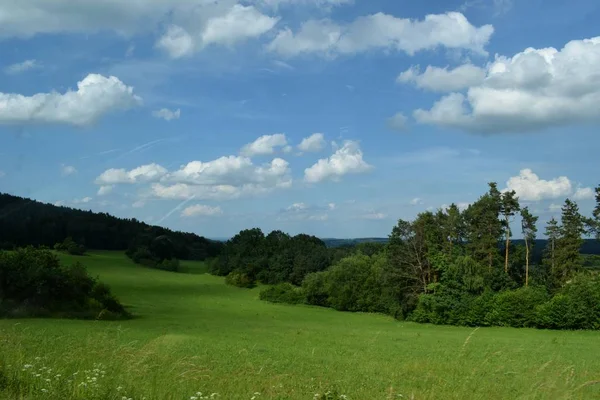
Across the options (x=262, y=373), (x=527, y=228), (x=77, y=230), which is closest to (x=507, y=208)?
(x=527, y=228)

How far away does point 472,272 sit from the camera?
52.5 m

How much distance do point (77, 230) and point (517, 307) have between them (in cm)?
9129

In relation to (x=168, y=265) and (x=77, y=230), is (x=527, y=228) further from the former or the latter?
(x=77, y=230)

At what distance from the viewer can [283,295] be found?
7119 centimetres

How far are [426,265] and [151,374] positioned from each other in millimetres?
51778

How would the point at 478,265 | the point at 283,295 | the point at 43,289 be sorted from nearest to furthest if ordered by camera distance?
the point at 43,289 → the point at 478,265 → the point at 283,295

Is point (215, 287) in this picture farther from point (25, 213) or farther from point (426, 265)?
point (25, 213)

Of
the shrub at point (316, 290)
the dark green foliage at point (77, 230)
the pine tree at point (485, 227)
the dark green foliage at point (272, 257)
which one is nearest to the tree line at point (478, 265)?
the pine tree at point (485, 227)

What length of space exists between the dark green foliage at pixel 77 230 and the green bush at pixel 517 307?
230 ft

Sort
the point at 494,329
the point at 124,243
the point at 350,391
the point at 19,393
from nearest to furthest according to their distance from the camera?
the point at 19,393
the point at 350,391
the point at 494,329
the point at 124,243

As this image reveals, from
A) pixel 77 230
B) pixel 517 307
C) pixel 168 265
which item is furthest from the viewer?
pixel 77 230

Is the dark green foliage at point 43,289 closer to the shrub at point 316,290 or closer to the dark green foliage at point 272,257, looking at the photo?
the shrub at point 316,290

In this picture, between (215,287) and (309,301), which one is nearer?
(309,301)

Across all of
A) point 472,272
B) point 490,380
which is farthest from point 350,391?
point 472,272
